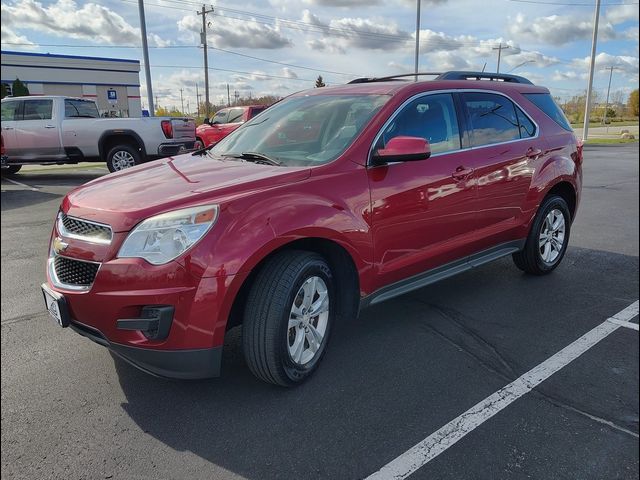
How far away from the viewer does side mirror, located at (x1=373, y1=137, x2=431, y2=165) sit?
3.09 metres

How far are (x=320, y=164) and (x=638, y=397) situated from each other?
6.83 feet

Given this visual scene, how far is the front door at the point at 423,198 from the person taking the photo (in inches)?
129

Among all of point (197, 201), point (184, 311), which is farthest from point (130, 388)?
point (197, 201)

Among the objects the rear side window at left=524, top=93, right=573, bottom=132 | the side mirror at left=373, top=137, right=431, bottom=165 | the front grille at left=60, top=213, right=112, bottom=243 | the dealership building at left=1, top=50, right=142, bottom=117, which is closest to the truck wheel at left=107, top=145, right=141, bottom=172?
the rear side window at left=524, top=93, right=573, bottom=132

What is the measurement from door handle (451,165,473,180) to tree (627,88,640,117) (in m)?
1.79

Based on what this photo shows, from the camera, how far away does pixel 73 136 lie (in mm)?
11609

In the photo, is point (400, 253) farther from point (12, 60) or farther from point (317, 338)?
point (12, 60)

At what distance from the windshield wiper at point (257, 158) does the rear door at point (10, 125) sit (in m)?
10.4

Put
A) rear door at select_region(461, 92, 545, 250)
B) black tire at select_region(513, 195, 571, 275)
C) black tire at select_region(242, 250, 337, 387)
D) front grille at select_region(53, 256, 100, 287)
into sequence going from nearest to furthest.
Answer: front grille at select_region(53, 256, 100, 287) < black tire at select_region(242, 250, 337, 387) < rear door at select_region(461, 92, 545, 250) < black tire at select_region(513, 195, 571, 275)

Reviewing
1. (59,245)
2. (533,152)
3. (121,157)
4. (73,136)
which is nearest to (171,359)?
(59,245)

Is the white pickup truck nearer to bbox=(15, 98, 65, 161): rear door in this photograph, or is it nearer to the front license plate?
bbox=(15, 98, 65, 161): rear door

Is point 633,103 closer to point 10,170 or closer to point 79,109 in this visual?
point 79,109

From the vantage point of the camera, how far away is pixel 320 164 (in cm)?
313

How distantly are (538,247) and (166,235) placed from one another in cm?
364
